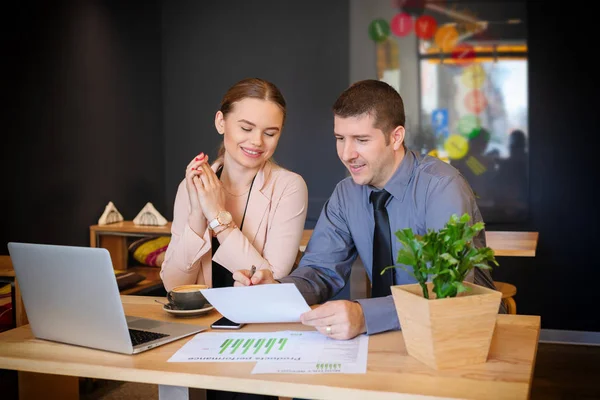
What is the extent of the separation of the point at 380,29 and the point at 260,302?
3.84 meters

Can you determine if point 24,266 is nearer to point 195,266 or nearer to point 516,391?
point 195,266

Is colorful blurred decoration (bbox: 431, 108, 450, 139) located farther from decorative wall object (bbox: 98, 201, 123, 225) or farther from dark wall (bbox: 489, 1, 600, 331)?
decorative wall object (bbox: 98, 201, 123, 225)

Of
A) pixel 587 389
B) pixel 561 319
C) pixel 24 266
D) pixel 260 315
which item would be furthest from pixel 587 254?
pixel 24 266

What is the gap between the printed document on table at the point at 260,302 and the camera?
1.63 m

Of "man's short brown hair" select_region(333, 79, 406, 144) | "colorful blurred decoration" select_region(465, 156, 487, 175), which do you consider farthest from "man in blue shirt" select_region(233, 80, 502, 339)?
"colorful blurred decoration" select_region(465, 156, 487, 175)

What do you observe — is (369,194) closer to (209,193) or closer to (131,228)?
(209,193)

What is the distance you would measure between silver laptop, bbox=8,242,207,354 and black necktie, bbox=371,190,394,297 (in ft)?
2.05

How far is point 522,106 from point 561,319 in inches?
58.9

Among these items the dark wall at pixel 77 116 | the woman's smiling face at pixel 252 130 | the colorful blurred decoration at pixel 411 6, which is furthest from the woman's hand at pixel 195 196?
the colorful blurred decoration at pixel 411 6

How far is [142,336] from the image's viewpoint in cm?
167

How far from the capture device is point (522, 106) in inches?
192

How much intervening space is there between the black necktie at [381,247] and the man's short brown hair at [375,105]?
0.19 metres

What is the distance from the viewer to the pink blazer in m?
2.37

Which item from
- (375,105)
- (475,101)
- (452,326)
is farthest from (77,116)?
(452,326)
